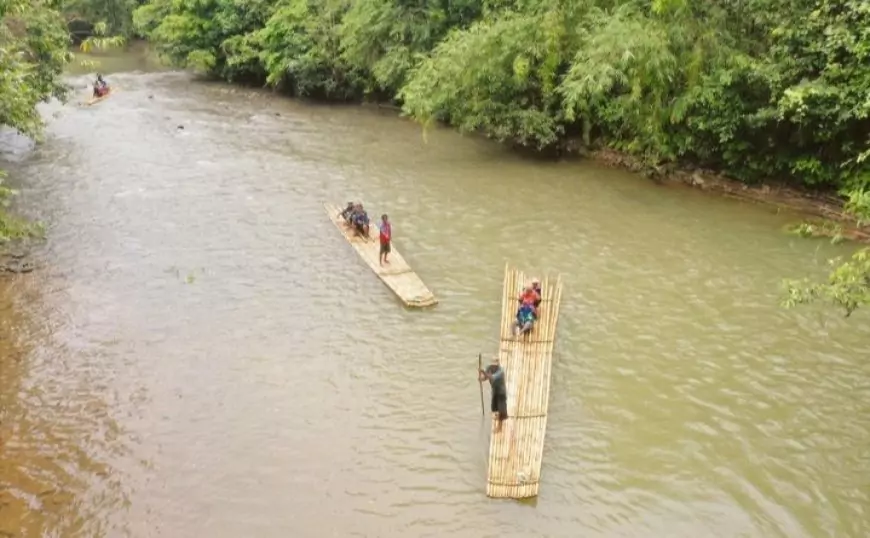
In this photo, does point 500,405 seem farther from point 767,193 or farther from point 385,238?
point 767,193

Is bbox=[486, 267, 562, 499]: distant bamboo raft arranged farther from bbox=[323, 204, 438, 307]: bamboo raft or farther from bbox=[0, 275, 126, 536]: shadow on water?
bbox=[0, 275, 126, 536]: shadow on water

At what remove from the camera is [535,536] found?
933cm

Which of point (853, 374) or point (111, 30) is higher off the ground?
point (111, 30)

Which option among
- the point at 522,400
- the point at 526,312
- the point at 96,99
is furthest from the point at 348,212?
the point at 96,99

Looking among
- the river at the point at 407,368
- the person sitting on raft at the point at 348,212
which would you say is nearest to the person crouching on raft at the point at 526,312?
the river at the point at 407,368

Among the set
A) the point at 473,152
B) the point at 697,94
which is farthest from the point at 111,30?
the point at 697,94

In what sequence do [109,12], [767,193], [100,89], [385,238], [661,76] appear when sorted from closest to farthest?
[385,238] → [661,76] → [767,193] → [100,89] → [109,12]

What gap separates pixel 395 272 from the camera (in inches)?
638

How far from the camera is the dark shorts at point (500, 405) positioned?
417 inches

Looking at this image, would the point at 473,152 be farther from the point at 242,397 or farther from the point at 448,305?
the point at 242,397

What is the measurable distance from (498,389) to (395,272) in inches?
241

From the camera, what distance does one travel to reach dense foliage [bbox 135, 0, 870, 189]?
18.0 m

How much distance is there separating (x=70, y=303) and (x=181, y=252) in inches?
122

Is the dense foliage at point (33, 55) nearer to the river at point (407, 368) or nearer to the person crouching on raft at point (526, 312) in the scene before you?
the river at point (407, 368)
